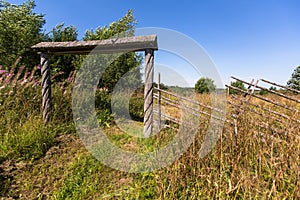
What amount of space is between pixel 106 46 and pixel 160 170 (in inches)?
110

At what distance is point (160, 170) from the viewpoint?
7.26ft

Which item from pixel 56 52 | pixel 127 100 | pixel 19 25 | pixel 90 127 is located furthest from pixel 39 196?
pixel 19 25

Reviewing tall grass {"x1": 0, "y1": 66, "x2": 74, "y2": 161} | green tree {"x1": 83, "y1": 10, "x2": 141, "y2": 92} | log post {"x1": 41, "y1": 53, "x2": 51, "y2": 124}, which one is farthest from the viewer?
green tree {"x1": 83, "y1": 10, "x2": 141, "y2": 92}

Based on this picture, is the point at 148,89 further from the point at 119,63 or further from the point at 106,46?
the point at 119,63

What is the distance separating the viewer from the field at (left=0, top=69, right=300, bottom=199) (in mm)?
1694

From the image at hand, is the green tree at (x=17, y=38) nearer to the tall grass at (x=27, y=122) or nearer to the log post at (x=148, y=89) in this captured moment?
the tall grass at (x=27, y=122)

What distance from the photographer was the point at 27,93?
4.57 metres

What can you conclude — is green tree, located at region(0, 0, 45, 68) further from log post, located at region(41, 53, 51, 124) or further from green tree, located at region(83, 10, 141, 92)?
log post, located at region(41, 53, 51, 124)

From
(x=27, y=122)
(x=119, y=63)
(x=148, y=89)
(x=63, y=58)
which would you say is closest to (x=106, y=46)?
(x=148, y=89)

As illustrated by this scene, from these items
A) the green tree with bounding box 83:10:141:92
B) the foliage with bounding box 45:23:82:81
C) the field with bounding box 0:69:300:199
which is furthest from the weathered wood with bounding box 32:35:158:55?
the foliage with bounding box 45:23:82:81

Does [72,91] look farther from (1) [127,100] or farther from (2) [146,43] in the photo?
(2) [146,43]

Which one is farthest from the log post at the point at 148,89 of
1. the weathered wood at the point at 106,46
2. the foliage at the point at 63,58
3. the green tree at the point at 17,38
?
the green tree at the point at 17,38

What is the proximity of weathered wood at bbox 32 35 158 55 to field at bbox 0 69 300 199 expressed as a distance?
64.0 inches

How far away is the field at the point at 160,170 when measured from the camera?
1694 millimetres
